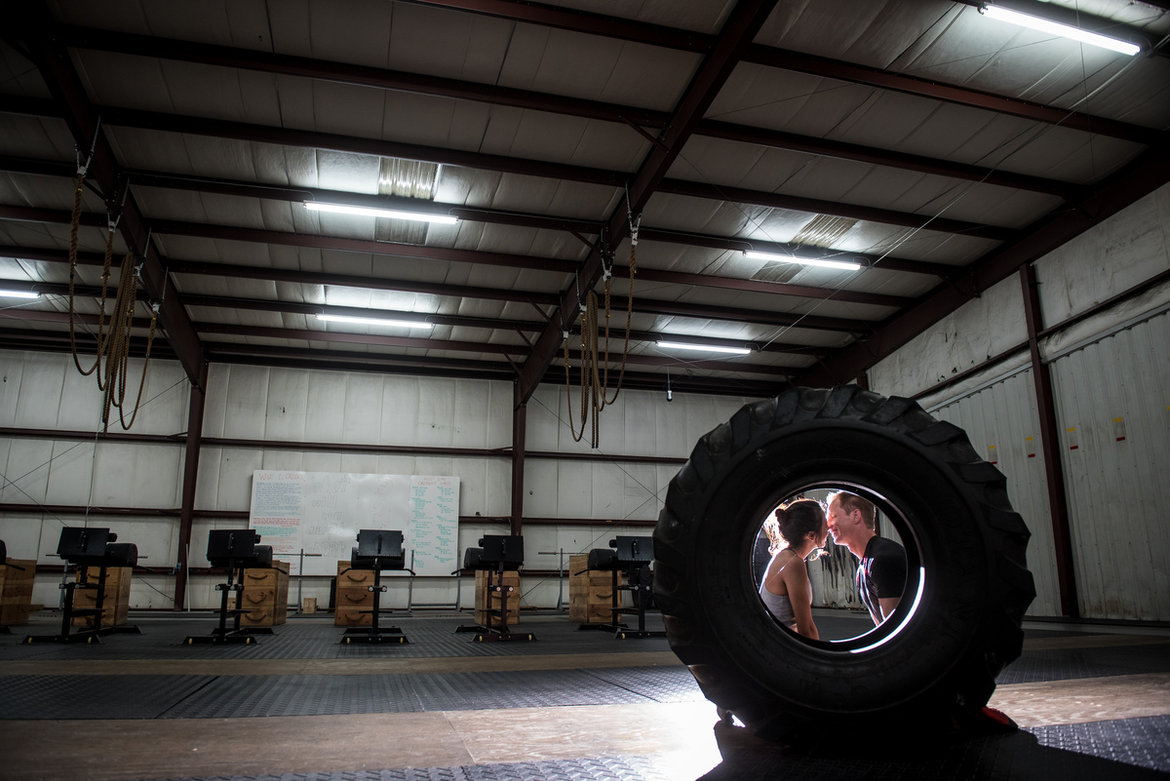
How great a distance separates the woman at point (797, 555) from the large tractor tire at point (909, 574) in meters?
0.70

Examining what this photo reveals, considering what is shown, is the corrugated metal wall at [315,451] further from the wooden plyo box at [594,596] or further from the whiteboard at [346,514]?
the wooden plyo box at [594,596]

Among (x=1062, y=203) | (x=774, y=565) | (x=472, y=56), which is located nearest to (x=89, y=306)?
(x=472, y=56)

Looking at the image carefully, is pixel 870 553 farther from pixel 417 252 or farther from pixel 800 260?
pixel 417 252

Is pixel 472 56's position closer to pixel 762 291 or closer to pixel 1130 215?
pixel 762 291

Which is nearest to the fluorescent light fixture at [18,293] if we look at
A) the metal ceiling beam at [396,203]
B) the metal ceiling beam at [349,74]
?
the metal ceiling beam at [396,203]

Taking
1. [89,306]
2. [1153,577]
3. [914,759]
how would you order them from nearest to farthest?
[914,759] → [1153,577] → [89,306]

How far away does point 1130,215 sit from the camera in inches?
322

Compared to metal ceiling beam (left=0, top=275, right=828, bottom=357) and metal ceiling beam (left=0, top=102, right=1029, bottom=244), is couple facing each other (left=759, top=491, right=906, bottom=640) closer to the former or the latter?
metal ceiling beam (left=0, top=102, right=1029, bottom=244)

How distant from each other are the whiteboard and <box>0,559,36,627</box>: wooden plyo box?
3451mm

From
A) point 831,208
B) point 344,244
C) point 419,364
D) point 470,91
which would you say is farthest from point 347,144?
point 419,364

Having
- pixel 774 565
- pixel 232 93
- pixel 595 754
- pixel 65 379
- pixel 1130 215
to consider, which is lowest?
pixel 595 754

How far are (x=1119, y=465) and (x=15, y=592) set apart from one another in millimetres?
13039

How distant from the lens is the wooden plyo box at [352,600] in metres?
8.80

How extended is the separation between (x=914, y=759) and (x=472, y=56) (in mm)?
6593
